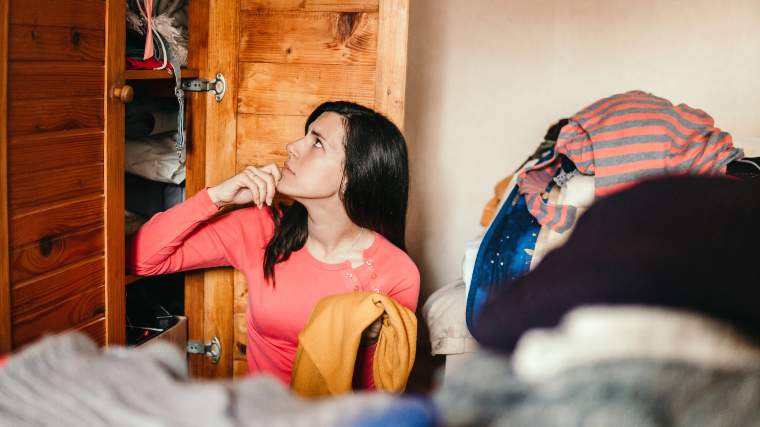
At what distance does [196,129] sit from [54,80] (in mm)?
702

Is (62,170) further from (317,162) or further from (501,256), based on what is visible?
(501,256)

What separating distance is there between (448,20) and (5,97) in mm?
2152

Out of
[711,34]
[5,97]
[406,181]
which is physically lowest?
[406,181]

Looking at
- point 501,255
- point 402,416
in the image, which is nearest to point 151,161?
point 501,255

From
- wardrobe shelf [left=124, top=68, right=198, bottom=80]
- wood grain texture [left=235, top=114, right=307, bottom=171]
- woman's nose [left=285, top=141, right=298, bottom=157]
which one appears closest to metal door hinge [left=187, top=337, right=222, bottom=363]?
wood grain texture [left=235, top=114, right=307, bottom=171]

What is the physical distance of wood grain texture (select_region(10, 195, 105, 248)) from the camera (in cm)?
125

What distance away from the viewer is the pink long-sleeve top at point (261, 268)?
5.83 feet

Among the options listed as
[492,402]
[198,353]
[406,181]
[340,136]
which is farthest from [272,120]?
[492,402]

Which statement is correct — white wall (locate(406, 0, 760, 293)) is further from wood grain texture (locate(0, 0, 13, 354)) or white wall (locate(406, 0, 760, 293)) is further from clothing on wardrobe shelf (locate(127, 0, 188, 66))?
wood grain texture (locate(0, 0, 13, 354))

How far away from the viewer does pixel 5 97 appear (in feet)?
3.86

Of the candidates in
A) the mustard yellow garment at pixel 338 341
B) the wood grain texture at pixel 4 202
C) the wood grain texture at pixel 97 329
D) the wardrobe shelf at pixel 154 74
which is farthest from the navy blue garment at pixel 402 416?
the wardrobe shelf at pixel 154 74

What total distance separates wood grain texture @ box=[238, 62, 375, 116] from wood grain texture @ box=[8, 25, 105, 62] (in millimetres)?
573

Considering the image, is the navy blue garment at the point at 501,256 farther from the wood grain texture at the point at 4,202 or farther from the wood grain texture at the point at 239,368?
the wood grain texture at the point at 4,202

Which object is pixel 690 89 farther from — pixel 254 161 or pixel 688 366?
pixel 688 366
